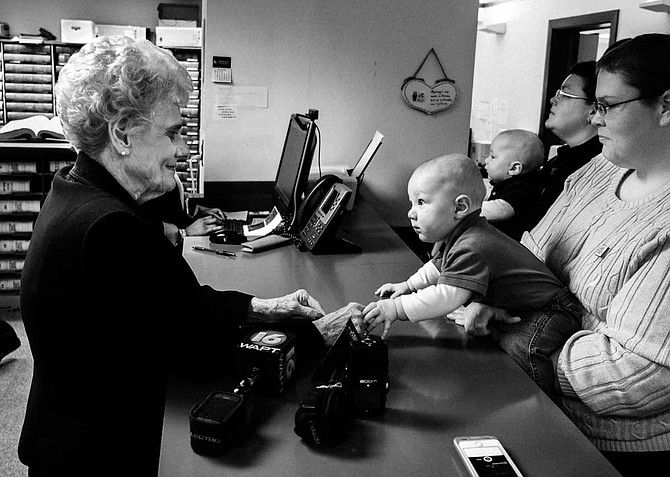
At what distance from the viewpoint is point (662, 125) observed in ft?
5.19

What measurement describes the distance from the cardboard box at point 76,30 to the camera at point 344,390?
→ 7204mm

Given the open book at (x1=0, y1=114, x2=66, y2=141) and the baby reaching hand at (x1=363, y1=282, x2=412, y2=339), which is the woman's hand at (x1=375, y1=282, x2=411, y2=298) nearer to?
the baby reaching hand at (x1=363, y1=282, x2=412, y2=339)

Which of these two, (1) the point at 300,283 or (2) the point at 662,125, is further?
(1) the point at 300,283

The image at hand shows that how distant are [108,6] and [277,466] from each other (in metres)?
8.03

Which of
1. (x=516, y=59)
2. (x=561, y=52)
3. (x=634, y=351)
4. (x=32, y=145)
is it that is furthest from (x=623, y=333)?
(x=516, y=59)

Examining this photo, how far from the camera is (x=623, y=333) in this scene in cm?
147

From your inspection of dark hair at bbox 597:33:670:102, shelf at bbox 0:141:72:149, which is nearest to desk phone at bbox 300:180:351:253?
dark hair at bbox 597:33:670:102

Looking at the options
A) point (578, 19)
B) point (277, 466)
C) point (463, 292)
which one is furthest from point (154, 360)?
point (578, 19)

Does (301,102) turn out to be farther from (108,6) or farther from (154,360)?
(108,6)

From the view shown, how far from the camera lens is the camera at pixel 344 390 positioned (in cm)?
122

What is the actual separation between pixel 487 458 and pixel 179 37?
6.85m

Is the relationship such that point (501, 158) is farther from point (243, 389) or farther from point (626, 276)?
point (243, 389)

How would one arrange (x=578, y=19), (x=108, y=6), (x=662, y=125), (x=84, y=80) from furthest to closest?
(x=108, y=6)
(x=578, y=19)
(x=662, y=125)
(x=84, y=80)

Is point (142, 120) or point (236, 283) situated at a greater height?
point (142, 120)
